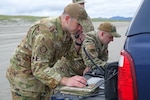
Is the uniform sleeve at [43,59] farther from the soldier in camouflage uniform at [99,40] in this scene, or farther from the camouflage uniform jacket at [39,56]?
the soldier in camouflage uniform at [99,40]

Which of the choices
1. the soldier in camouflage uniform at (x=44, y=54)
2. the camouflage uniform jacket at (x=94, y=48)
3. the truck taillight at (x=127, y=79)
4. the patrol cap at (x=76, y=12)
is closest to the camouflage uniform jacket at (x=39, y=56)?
the soldier in camouflage uniform at (x=44, y=54)

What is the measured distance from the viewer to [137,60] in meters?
2.25

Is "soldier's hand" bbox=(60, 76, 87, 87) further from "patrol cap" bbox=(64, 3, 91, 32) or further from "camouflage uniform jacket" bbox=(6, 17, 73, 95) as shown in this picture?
"patrol cap" bbox=(64, 3, 91, 32)

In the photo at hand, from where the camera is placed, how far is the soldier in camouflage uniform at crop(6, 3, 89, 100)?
3133 millimetres

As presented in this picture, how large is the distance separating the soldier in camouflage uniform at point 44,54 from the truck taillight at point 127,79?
844mm

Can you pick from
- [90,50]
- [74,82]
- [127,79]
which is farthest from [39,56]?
[90,50]

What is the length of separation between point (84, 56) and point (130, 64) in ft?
7.83

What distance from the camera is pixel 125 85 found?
2307 mm

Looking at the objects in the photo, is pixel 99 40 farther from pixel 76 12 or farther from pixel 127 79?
pixel 127 79

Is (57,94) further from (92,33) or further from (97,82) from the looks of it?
(92,33)

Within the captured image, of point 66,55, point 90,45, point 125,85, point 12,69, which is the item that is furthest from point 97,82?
point 90,45

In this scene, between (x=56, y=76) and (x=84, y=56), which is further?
(x=84, y=56)

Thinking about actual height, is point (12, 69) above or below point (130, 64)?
below

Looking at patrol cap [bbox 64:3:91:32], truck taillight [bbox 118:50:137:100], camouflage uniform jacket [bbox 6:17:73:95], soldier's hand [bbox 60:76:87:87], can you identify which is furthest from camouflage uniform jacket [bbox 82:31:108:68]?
truck taillight [bbox 118:50:137:100]
